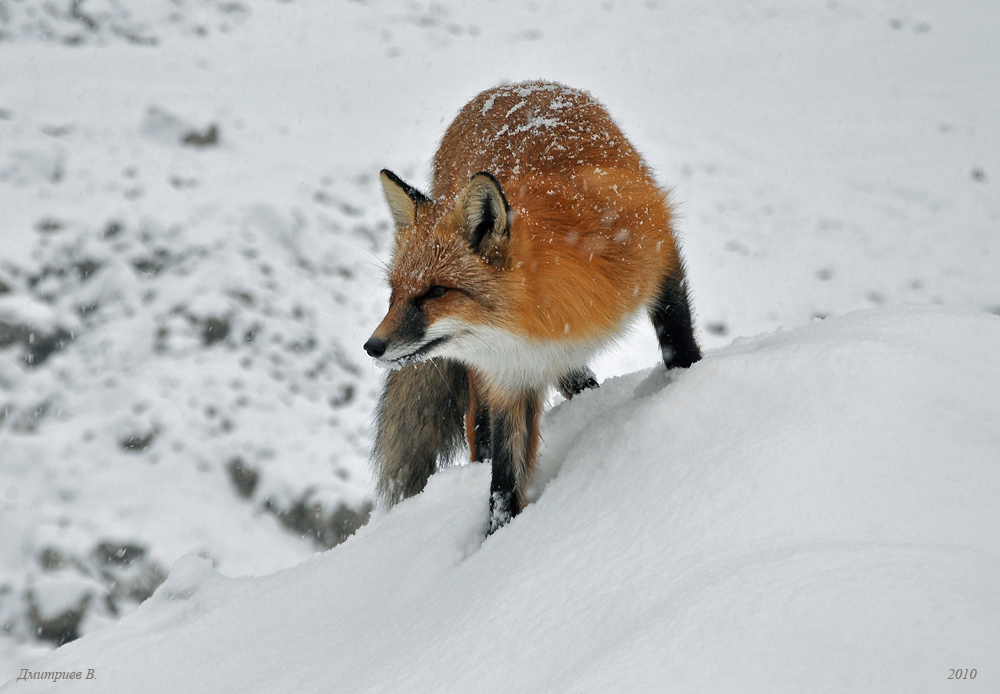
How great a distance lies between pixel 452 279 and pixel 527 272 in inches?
8.9

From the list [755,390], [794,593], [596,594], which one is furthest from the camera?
[755,390]

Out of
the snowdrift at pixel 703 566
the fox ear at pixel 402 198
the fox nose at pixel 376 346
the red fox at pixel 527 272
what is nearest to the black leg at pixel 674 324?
the red fox at pixel 527 272

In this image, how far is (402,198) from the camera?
2.42 metres

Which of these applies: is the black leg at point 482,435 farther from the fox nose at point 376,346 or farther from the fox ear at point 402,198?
the fox nose at point 376,346

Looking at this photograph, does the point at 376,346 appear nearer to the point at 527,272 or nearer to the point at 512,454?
the point at 527,272

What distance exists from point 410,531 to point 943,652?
171 cm

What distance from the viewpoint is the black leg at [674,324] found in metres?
2.62

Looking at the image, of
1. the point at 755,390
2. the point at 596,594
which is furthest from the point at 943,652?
the point at 755,390

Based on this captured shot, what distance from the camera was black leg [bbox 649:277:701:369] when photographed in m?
2.62

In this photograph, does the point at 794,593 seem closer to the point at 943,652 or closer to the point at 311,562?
the point at 943,652

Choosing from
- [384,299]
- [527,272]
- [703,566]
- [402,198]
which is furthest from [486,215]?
[384,299]

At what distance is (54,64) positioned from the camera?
7355 mm

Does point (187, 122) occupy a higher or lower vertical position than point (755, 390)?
lower

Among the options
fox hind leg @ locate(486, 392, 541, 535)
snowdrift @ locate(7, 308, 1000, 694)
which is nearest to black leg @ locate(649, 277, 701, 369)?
snowdrift @ locate(7, 308, 1000, 694)
